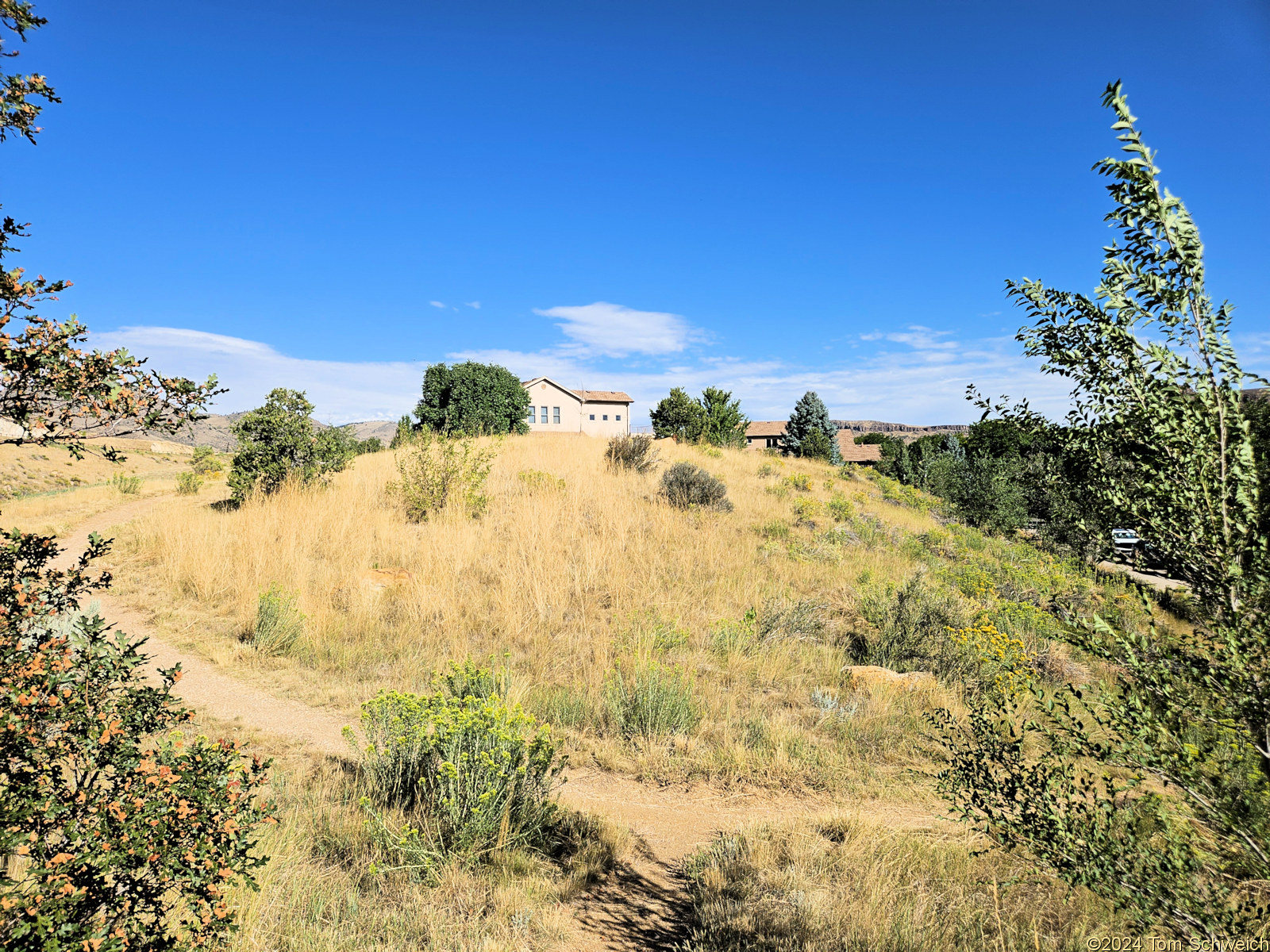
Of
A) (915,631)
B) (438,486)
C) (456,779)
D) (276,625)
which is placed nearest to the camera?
(456,779)

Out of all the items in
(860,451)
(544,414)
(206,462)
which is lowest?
(206,462)

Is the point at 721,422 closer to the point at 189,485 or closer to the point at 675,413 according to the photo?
the point at 675,413

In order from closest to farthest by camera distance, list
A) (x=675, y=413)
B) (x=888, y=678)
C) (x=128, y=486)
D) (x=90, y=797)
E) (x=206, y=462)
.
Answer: (x=90, y=797) < (x=888, y=678) < (x=128, y=486) < (x=206, y=462) < (x=675, y=413)

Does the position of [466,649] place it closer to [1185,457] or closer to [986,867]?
[986,867]

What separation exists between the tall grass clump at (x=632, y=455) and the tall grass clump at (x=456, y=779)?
10826 mm

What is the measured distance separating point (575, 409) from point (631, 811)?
161ft

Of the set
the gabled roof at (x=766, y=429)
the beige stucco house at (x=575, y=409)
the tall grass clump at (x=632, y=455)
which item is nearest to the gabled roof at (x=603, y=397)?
the beige stucco house at (x=575, y=409)

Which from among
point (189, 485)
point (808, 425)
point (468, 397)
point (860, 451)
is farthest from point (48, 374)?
point (860, 451)

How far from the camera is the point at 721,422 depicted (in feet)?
103

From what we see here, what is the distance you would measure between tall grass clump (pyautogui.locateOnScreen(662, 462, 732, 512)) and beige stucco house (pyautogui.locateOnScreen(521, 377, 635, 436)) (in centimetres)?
3099

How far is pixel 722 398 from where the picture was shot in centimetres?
3462

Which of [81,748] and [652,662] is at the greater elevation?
[81,748]

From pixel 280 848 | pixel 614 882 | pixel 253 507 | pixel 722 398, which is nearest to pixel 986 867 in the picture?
pixel 614 882

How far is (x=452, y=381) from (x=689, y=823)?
3144 centimetres
